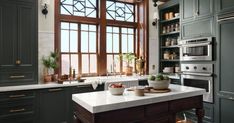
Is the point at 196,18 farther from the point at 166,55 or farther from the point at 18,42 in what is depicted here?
the point at 18,42

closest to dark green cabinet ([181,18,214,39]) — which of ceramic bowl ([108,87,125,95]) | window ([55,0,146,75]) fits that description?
window ([55,0,146,75])

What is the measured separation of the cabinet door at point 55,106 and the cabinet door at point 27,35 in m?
0.60

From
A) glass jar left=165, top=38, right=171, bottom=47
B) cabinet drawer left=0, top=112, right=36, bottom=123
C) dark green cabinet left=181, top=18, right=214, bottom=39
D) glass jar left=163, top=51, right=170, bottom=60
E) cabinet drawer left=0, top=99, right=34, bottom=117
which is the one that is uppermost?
dark green cabinet left=181, top=18, right=214, bottom=39

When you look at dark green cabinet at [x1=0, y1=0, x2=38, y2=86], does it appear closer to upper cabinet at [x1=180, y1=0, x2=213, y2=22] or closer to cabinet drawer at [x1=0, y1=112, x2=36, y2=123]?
cabinet drawer at [x1=0, y1=112, x2=36, y2=123]

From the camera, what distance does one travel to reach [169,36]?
203 inches

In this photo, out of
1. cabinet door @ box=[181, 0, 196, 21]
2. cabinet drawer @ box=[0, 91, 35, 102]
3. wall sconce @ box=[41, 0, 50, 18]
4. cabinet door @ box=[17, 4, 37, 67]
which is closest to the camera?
cabinet drawer @ box=[0, 91, 35, 102]

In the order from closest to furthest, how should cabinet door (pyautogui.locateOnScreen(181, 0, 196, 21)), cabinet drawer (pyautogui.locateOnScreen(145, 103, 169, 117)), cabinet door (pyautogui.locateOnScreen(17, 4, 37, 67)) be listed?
cabinet drawer (pyautogui.locateOnScreen(145, 103, 169, 117)) → cabinet door (pyautogui.locateOnScreen(17, 4, 37, 67)) → cabinet door (pyautogui.locateOnScreen(181, 0, 196, 21))

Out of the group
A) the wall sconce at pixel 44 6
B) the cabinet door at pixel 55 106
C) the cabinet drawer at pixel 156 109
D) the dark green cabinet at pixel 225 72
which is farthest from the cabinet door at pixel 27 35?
the dark green cabinet at pixel 225 72

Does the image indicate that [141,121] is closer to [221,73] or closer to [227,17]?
[221,73]

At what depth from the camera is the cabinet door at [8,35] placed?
300 centimetres

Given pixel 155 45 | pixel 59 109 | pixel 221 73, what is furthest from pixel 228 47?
pixel 59 109

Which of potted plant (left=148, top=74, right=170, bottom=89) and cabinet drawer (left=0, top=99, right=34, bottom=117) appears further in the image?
cabinet drawer (left=0, top=99, right=34, bottom=117)

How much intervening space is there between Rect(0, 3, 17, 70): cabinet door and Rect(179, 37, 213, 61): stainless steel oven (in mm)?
3261

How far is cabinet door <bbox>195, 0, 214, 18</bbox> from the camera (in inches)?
142
